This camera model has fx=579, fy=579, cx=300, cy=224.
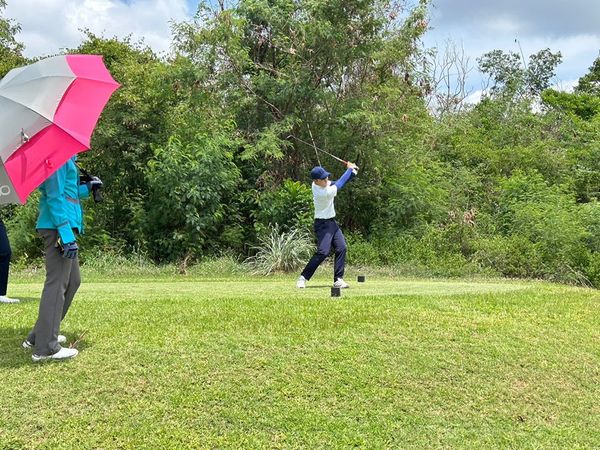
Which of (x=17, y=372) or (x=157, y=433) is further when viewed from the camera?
(x=17, y=372)

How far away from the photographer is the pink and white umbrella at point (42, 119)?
172 inches

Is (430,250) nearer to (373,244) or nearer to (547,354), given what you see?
(373,244)

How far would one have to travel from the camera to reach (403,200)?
15.2 meters

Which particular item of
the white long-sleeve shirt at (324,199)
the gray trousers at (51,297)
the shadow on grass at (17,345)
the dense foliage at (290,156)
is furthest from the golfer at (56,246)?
the dense foliage at (290,156)

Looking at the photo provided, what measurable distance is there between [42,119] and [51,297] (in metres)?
1.42

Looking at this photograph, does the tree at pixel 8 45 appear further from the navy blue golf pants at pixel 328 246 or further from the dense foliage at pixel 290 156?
the navy blue golf pants at pixel 328 246

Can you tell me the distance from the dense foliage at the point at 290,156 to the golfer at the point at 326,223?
5035 mm

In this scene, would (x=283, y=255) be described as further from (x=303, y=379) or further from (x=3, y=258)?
(x=303, y=379)

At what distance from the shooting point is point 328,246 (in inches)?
329

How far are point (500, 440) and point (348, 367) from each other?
51.8 inches

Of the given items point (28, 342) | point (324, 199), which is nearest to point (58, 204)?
point (28, 342)

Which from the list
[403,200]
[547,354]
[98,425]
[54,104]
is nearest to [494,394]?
[547,354]

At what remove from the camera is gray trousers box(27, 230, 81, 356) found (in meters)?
4.68

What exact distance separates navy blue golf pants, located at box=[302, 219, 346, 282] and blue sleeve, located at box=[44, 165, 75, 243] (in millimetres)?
4286
